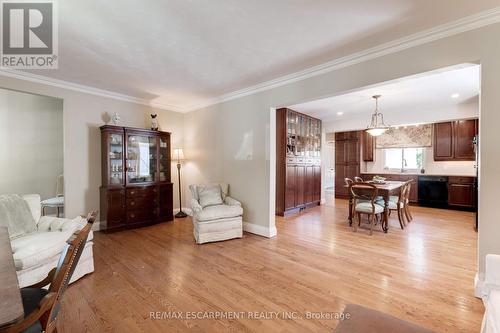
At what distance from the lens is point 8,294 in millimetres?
919

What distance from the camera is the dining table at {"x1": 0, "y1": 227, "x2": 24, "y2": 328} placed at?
2.60 ft

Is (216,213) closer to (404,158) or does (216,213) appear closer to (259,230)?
(259,230)

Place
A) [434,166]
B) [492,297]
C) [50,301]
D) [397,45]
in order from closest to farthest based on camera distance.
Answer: [50,301]
[492,297]
[397,45]
[434,166]

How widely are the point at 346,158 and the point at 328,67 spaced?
5240 millimetres

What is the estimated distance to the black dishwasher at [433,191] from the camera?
5.93m

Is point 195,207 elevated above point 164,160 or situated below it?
below

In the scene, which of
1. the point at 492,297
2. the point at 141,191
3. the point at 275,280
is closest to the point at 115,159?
the point at 141,191

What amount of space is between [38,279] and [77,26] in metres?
2.46

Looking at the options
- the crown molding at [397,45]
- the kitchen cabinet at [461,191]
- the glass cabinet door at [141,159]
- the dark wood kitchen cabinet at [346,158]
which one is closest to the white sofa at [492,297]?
the crown molding at [397,45]

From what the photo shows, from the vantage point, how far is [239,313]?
1.87 meters

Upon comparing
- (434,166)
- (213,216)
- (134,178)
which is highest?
(434,166)

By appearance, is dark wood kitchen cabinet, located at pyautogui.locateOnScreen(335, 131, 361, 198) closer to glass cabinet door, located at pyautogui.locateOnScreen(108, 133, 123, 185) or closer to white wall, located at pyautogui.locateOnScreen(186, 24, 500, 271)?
white wall, located at pyautogui.locateOnScreen(186, 24, 500, 271)

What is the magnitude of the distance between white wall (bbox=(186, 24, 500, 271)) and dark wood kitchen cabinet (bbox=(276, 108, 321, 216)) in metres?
1.38

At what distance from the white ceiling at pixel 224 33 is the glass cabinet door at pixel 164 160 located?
152 cm
